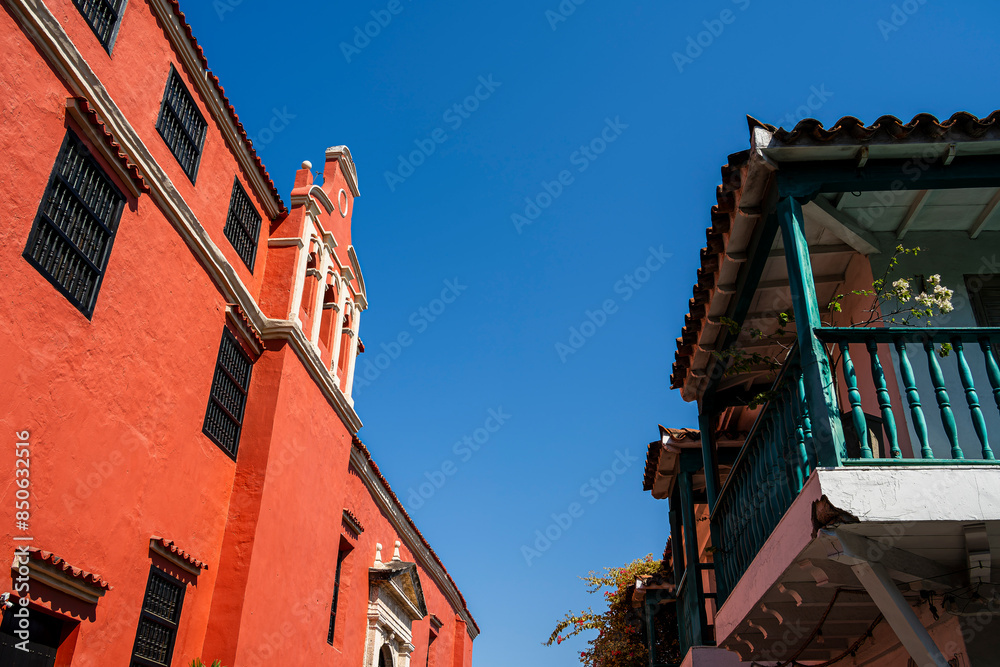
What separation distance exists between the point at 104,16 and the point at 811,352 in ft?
20.4

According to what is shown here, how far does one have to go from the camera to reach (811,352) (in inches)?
A: 189

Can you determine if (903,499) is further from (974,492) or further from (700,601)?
(700,601)

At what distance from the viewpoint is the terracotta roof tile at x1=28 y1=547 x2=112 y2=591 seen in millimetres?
5367

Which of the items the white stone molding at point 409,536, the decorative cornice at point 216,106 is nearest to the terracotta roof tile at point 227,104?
the decorative cornice at point 216,106

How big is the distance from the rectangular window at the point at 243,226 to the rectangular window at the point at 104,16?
7.94 feet

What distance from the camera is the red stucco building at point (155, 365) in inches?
218

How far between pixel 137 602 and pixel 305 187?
5.79 meters

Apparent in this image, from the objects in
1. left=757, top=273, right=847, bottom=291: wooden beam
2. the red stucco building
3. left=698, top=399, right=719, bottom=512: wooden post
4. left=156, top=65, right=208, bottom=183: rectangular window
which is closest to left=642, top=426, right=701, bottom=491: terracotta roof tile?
left=698, top=399, right=719, bottom=512: wooden post

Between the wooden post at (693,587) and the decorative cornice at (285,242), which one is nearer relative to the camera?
the wooden post at (693,587)

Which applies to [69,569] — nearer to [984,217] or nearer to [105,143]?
[105,143]

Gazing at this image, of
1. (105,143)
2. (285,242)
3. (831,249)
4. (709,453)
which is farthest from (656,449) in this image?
(105,143)

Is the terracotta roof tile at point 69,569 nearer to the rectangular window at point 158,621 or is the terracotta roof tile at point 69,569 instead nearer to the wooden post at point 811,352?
the rectangular window at point 158,621

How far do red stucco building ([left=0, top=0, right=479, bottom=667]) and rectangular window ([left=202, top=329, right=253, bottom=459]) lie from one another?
0.12 ft

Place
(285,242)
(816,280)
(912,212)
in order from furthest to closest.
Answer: (285,242)
(816,280)
(912,212)
